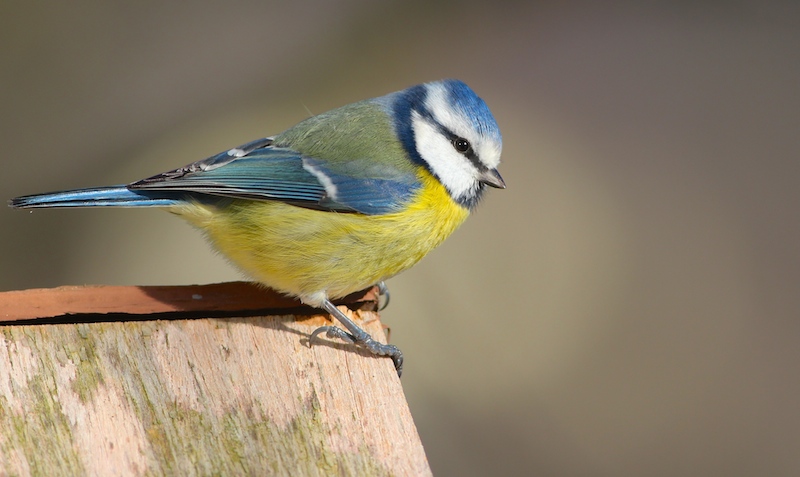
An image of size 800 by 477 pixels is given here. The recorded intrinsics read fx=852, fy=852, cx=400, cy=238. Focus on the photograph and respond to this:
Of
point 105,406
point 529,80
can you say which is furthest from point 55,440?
point 529,80

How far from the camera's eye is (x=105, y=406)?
6.00 ft

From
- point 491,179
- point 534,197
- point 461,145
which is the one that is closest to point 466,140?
point 461,145

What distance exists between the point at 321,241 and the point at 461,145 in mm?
534

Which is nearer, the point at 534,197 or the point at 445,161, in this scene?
the point at 445,161

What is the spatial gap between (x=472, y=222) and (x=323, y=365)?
2.78m

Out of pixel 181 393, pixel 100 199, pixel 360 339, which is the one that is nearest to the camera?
pixel 181 393

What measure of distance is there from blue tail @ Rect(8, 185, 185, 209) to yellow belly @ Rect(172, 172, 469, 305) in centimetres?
8

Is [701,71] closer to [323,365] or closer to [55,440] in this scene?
[323,365]

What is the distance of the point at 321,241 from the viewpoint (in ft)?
8.10

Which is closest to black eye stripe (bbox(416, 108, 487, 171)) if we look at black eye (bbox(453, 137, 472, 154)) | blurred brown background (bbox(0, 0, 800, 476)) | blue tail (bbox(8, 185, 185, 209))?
black eye (bbox(453, 137, 472, 154))

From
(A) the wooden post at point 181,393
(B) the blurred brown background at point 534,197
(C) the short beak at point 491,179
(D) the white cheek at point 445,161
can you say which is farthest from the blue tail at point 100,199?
(B) the blurred brown background at point 534,197

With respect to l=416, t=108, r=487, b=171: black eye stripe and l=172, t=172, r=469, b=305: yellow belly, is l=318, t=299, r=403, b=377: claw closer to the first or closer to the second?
l=172, t=172, r=469, b=305: yellow belly

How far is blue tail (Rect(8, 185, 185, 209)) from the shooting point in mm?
2287

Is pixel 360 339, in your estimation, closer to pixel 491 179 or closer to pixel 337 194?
pixel 337 194
